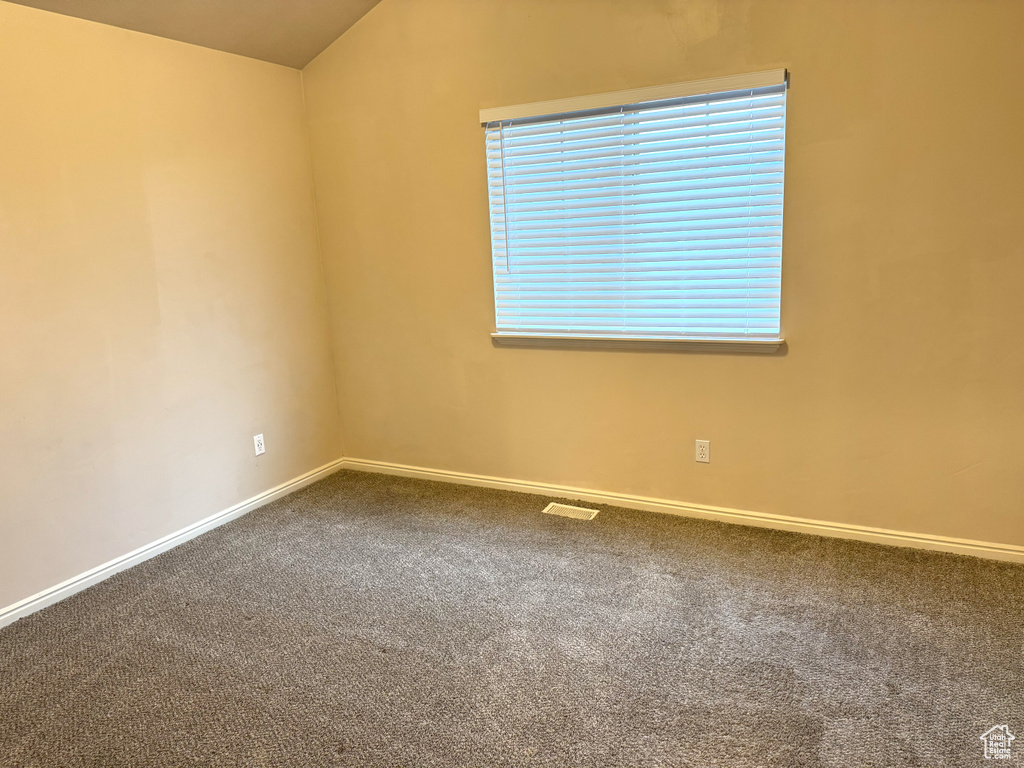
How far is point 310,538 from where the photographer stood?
126 inches

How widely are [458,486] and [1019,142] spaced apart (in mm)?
2965

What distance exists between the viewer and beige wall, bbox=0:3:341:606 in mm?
2541

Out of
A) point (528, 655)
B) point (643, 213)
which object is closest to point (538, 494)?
point (528, 655)

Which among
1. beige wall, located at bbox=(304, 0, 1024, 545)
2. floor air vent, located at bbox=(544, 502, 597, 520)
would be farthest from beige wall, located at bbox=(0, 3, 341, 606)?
floor air vent, located at bbox=(544, 502, 597, 520)

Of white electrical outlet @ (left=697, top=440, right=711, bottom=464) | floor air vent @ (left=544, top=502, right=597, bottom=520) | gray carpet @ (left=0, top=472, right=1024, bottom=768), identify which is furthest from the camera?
floor air vent @ (left=544, top=502, right=597, bottom=520)

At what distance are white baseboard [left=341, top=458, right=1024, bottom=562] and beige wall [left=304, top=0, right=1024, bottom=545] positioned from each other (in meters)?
0.05

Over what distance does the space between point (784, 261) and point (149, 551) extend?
3151 mm

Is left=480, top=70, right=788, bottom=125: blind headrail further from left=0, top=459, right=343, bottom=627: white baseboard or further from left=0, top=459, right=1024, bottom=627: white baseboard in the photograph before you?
left=0, top=459, right=343, bottom=627: white baseboard

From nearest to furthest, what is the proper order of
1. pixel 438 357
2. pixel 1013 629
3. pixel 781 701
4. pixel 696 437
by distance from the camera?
pixel 781 701
pixel 1013 629
pixel 696 437
pixel 438 357

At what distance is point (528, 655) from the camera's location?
2.20 metres

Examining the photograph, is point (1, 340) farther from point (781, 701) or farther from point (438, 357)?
point (781, 701)

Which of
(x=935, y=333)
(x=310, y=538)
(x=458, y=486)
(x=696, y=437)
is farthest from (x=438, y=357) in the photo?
(x=935, y=333)

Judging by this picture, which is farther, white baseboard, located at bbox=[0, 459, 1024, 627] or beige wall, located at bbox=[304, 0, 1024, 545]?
white baseboard, located at bbox=[0, 459, 1024, 627]

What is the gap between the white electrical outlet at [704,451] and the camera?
313 cm
